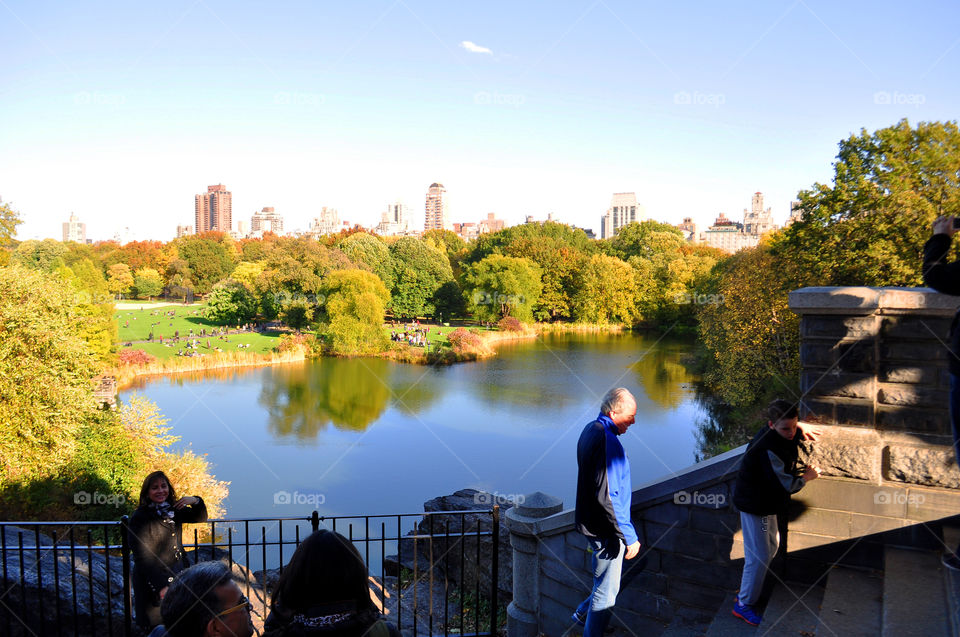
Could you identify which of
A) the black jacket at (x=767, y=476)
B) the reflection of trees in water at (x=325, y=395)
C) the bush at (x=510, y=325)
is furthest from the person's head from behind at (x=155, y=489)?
the bush at (x=510, y=325)

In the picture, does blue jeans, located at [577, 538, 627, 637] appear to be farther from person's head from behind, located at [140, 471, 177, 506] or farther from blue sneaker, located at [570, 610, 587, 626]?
person's head from behind, located at [140, 471, 177, 506]

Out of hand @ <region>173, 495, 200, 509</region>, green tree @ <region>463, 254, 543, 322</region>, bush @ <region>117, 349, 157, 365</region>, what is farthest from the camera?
green tree @ <region>463, 254, 543, 322</region>

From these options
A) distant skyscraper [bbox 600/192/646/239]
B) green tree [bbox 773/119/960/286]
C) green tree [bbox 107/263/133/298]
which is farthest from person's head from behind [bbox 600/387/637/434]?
distant skyscraper [bbox 600/192/646/239]

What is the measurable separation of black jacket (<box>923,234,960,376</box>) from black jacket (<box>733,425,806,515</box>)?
0.95 meters

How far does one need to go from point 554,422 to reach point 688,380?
426 inches

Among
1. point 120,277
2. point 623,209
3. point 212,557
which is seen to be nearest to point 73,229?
point 120,277

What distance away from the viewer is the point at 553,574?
4695mm

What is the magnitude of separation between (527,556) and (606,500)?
1336mm

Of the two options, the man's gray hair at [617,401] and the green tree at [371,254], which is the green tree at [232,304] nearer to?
the green tree at [371,254]

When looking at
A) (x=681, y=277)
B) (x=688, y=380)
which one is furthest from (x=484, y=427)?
(x=681, y=277)

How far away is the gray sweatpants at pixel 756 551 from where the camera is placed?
3.79m

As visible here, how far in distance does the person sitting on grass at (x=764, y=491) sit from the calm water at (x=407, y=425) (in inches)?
493

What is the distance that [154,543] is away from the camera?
4133mm

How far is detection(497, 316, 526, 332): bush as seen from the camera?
50.2m
